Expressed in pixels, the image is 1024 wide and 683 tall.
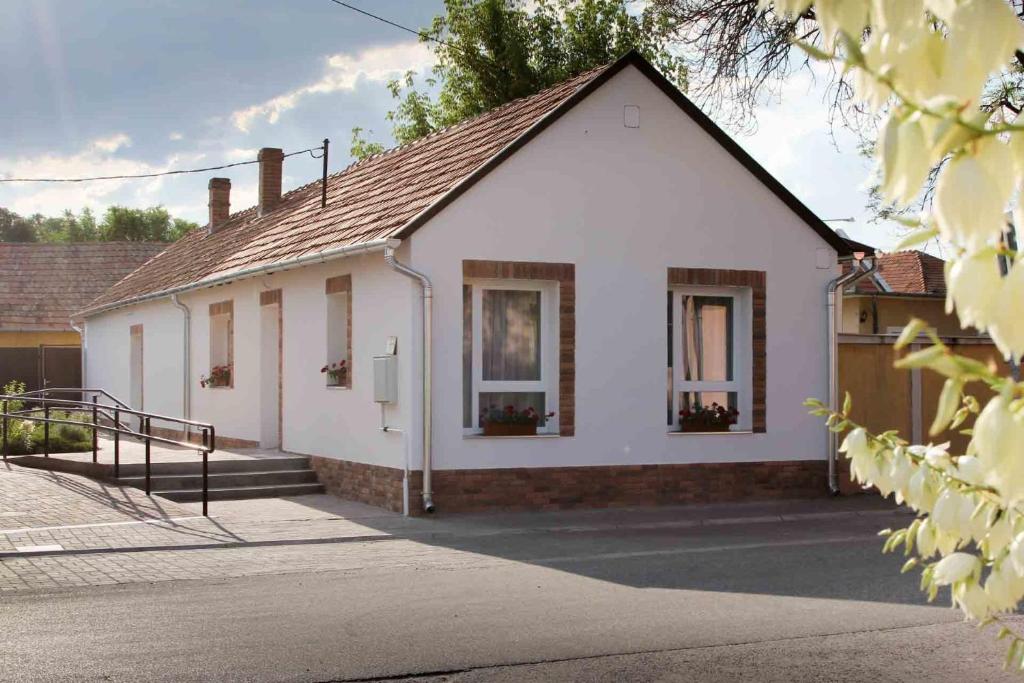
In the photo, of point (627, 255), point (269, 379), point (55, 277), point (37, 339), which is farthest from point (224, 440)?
point (55, 277)

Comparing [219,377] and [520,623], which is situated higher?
[219,377]

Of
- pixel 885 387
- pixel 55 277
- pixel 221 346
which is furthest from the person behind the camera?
pixel 55 277

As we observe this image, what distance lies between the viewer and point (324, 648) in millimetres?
7672

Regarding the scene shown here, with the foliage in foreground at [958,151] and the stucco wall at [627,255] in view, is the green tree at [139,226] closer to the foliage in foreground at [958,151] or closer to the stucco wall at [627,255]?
the stucco wall at [627,255]

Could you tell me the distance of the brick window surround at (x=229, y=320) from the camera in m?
21.6

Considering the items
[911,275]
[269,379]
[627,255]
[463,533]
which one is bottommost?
[463,533]

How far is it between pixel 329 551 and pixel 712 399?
6779 millimetres

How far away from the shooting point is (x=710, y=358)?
17.0 metres

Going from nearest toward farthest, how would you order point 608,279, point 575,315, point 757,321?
1. point 575,315
2. point 608,279
3. point 757,321

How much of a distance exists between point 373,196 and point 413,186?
1555 millimetres

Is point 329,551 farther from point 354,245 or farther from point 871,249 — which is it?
point 871,249

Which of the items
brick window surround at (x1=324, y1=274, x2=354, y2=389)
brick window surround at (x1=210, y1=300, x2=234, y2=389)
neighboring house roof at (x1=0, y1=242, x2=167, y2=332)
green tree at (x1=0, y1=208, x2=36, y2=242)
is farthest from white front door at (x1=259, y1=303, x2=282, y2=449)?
green tree at (x1=0, y1=208, x2=36, y2=242)

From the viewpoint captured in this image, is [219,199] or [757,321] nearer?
[757,321]

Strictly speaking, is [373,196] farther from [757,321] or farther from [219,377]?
[757,321]
